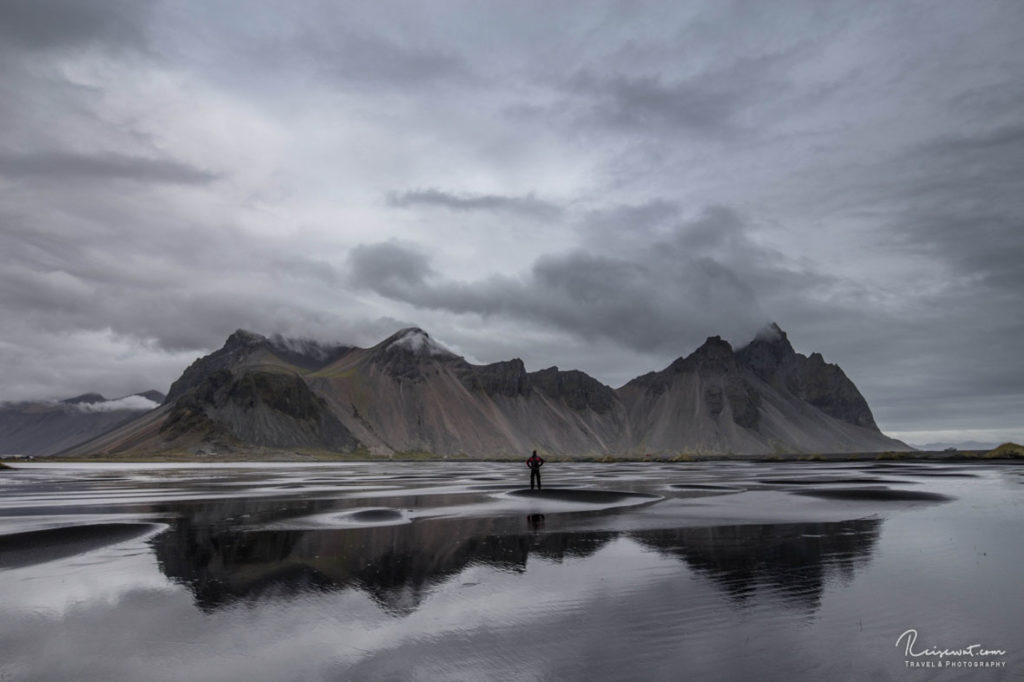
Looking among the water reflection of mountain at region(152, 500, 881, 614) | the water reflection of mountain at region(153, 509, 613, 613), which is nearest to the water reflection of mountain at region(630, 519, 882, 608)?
the water reflection of mountain at region(152, 500, 881, 614)

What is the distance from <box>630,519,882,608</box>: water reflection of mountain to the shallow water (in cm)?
10

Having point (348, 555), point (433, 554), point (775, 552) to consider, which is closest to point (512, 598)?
point (433, 554)

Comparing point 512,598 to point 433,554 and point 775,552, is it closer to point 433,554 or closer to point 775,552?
point 433,554

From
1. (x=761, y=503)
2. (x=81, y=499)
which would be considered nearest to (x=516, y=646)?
(x=761, y=503)

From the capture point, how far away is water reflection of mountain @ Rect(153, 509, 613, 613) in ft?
45.9

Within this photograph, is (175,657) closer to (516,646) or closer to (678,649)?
(516,646)

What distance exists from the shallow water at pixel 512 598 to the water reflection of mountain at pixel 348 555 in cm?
9

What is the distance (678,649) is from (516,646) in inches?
96.5

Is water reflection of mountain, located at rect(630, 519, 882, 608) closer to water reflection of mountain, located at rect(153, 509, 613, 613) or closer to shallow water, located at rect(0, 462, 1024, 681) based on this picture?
shallow water, located at rect(0, 462, 1024, 681)

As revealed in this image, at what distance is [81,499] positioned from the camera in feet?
133

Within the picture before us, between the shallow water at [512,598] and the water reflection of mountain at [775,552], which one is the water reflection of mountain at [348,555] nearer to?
the shallow water at [512,598]

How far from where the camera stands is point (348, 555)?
1778 centimetres

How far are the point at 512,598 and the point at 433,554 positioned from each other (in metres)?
5.44

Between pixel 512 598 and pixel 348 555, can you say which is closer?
pixel 512 598
